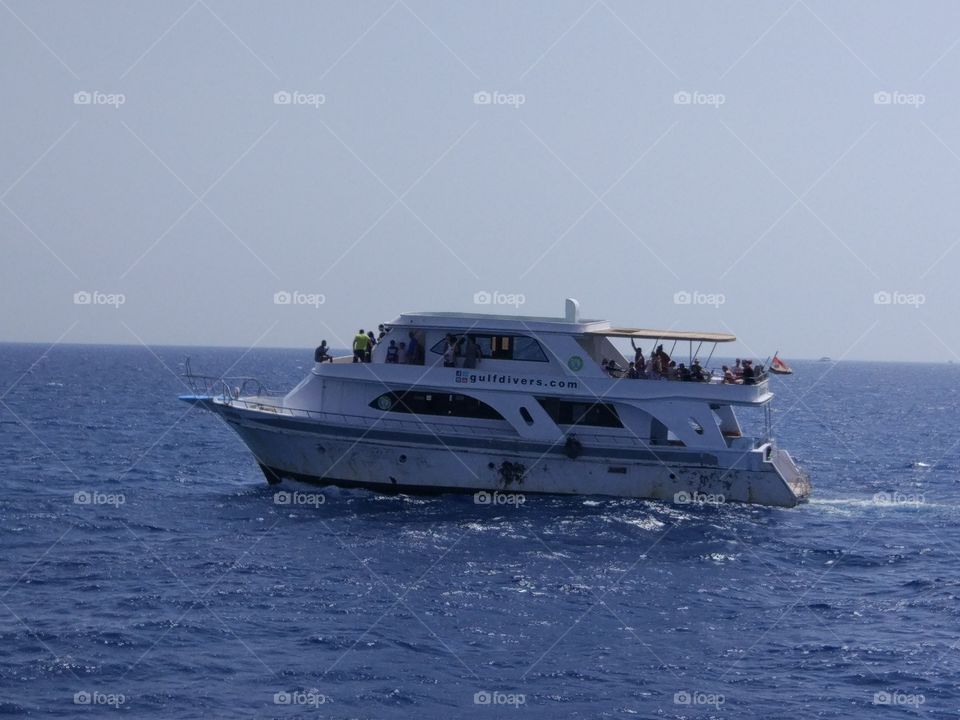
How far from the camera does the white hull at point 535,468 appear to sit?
98.5 ft

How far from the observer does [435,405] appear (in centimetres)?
3119

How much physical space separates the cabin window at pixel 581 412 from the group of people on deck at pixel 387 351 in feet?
11.5

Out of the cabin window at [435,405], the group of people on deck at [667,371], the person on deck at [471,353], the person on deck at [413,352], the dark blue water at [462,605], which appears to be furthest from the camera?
the person on deck at [413,352]

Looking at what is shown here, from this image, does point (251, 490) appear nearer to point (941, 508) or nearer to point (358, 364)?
point (358, 364)

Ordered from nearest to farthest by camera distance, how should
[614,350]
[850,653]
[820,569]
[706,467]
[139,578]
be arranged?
[850,653] → [139,578] → [820,569] → [706,467] → [614,350]

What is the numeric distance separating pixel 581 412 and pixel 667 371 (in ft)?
8.09

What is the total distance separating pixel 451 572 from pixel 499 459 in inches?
290

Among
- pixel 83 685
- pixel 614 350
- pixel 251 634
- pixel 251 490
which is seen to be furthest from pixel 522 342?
pixel 83 685

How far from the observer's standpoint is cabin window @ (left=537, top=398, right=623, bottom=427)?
30812mm

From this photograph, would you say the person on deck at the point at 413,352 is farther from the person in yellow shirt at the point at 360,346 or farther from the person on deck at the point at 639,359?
the person on deck at the point at 639,359

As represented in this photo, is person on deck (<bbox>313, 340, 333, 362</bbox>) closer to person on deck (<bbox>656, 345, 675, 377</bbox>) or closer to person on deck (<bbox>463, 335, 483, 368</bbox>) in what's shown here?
person on deck (<bbox>463, 335, 483, 368</bbox>)

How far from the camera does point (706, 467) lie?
30.0 metres

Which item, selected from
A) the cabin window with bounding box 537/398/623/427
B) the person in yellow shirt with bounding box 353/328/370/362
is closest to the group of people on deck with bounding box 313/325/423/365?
the person in yellow shirt with bounding box 353/328/370/362

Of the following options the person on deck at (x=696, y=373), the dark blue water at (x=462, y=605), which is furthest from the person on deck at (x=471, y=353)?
the person on deck at (x=696, y=373)
